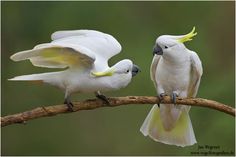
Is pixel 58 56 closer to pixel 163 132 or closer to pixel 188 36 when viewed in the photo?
pixel 188 36

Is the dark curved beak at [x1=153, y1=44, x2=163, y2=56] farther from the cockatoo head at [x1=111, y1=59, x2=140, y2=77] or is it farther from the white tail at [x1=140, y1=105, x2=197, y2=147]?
the white tail at [x1=140, y1=105, x2=197, y2=147]

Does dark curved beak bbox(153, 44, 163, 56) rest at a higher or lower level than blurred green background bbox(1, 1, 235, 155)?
higher

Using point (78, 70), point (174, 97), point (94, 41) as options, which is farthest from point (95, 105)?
point (174, 97)

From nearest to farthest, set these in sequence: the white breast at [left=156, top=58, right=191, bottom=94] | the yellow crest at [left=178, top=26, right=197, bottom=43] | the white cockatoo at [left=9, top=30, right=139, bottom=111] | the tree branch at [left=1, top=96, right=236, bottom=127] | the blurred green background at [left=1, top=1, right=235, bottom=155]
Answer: the tree branch at [left=1, top=96, right=236, bottom=127] → the white cockatoo at [left=9, top=30, right=139, bottom=111] → the yellow crest at [left=178, top=26, right=197, bottom=43] → the white breast at [left=156, top=58, right=191, bottom=94] → the blurred green background at [left=1, top=1, right=235, bottom=155]

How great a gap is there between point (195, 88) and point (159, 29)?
1889mm

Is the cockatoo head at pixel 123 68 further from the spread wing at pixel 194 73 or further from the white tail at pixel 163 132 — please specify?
the white tail at pixel 163 132

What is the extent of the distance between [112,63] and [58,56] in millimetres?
1909

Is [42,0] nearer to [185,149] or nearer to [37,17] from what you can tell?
[37,17]

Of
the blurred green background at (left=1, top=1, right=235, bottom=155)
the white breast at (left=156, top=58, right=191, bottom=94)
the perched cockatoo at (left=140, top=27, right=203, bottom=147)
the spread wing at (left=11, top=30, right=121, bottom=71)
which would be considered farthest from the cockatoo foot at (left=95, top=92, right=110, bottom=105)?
the blurred green background at (left=1, top=1, right=235, bottom=155)

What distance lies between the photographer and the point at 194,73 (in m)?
3.76

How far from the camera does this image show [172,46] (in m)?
3.55

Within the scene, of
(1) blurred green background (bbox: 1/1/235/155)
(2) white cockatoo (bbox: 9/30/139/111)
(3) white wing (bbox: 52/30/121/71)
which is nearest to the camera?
(2) white cockatoo (bbox: 9/30/139/111)

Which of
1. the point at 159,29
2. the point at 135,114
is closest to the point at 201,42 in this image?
the point at 159,29

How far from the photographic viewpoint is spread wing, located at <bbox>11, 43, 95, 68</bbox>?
3031 millimetres
